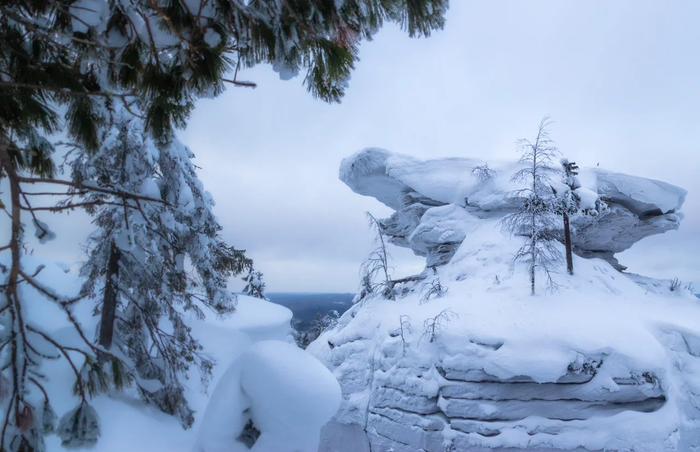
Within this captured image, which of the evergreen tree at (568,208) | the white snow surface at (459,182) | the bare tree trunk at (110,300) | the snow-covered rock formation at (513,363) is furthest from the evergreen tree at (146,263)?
the white snow surface at (459,182)

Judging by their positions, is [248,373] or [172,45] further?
[248,373]

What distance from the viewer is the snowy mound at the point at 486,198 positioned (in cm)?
1633

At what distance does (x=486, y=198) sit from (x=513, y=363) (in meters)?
8.35

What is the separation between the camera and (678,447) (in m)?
9.17

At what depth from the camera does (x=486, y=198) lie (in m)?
16.1

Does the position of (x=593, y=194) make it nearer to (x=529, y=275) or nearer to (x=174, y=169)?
(x=529, y=275)

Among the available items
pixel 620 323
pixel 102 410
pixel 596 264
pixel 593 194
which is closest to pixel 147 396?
pixel 102 410

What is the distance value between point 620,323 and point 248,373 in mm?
11134

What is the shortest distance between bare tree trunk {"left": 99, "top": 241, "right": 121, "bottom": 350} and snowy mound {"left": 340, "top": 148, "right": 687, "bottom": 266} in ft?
45.1

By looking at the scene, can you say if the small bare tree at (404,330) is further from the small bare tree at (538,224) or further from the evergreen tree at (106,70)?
the evergreen tree at (106,70)

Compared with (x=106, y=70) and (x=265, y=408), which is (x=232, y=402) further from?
(x=106, y=70)

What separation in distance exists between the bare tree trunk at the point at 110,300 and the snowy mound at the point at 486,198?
542 inches

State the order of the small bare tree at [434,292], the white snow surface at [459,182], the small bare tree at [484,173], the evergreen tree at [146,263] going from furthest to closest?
the small bare tree at [484,173] < the white snow surface at [459,182] < the small bare tree at [434,292] < the evergreen tree at [146,263]

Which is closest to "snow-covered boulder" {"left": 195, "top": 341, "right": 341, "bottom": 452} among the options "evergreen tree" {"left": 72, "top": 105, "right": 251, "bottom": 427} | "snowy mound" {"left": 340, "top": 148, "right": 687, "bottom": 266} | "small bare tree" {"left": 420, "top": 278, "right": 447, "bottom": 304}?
"evergreen tree" {"left": 72, "top": 105, "right": 251, "bottom": 427}
